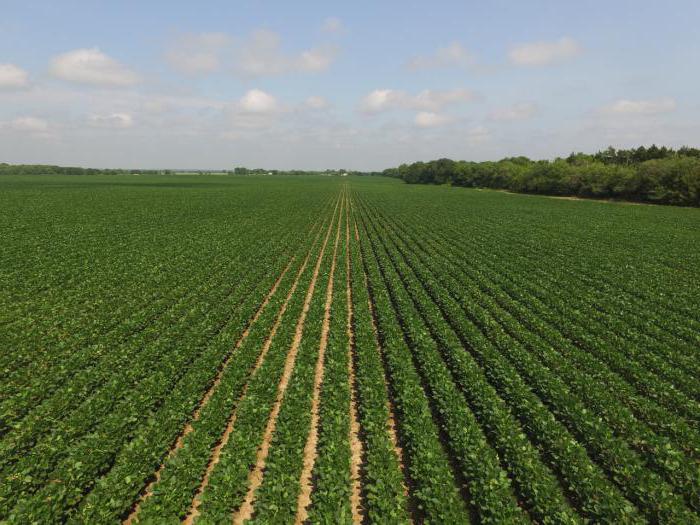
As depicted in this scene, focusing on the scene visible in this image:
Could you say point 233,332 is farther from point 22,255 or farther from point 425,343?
point 22,255

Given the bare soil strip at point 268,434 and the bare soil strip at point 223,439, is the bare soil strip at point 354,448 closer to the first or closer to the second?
the bare soil strip at point 268,434

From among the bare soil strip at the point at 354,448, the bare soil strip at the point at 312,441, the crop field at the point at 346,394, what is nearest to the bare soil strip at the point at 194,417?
the crop field at the point at 346,394

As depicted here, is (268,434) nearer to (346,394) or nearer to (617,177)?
(346,394)

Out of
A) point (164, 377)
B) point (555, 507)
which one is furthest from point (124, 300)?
point (555, 507)

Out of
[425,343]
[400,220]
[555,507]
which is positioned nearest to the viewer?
[555,507]

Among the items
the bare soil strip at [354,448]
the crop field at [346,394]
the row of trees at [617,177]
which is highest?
the row of trees at [617,177]

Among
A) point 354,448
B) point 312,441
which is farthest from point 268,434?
point 354,448
